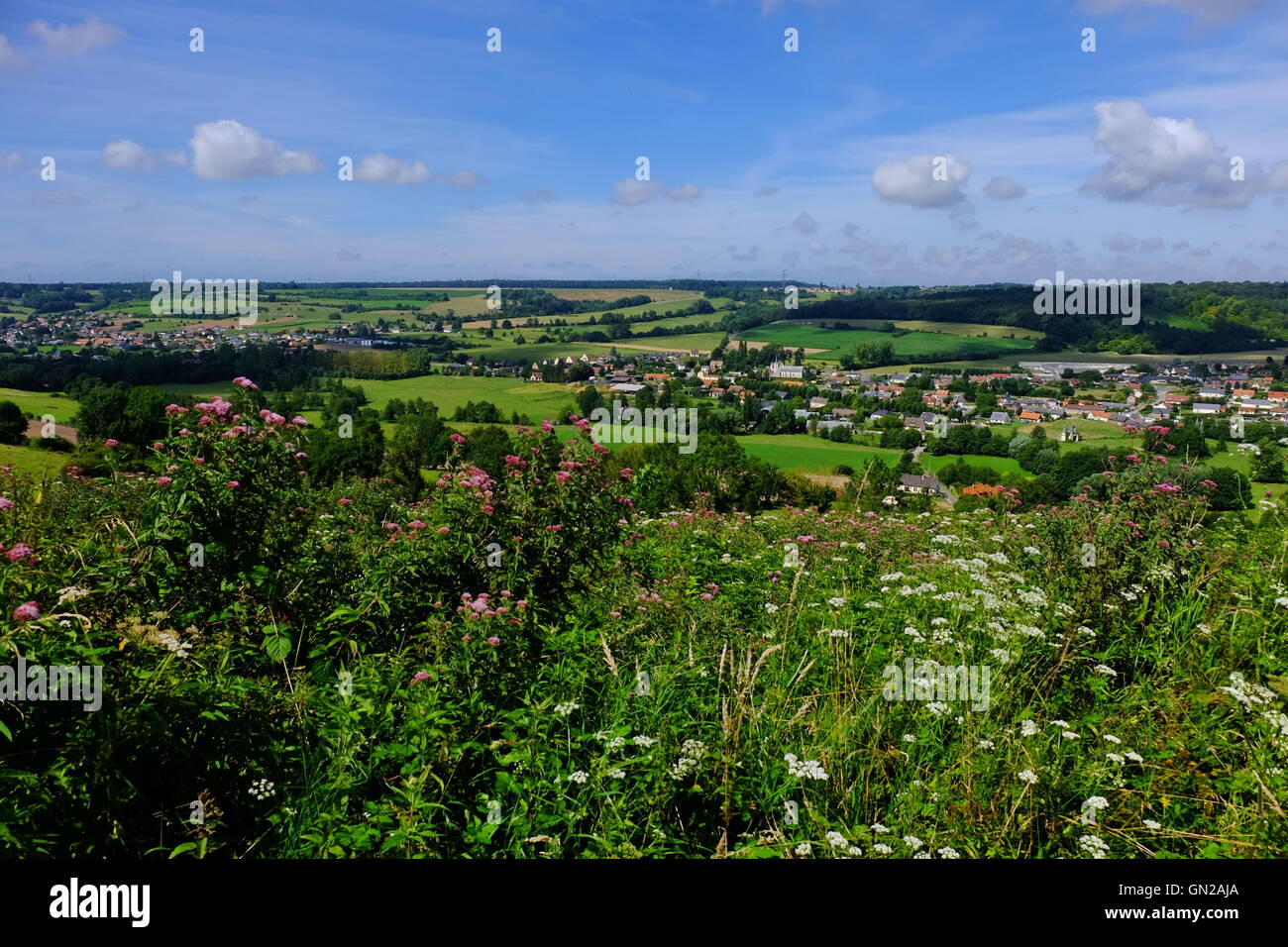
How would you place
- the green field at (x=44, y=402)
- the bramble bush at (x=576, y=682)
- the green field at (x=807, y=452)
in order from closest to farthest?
the bramble bush at (x=576, y=682) < the green field at (x=44, y=402) < the green field at (x=807, y=452)

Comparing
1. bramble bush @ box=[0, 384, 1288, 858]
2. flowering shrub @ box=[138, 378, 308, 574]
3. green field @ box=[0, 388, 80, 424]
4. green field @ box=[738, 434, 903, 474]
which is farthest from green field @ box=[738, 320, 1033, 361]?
flowering shrub @ box=[138, 378, 308, 574]

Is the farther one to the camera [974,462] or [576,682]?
[974,462]

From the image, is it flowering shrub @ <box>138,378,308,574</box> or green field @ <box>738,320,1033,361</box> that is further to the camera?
green field @ <box>738,320,1033,361</box>

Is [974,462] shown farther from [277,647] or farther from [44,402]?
[44,402]

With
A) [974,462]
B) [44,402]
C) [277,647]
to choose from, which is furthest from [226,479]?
[44,402]

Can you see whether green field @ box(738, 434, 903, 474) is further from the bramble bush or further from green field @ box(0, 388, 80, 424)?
the bramble bush

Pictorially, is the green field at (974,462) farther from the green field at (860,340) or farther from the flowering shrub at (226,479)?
the green field at (860,340)

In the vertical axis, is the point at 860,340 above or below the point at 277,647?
above

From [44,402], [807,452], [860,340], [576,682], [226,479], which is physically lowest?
[807,452]

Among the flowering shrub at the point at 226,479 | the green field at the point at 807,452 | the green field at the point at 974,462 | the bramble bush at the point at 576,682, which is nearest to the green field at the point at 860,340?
the green field at the point at 807,452
